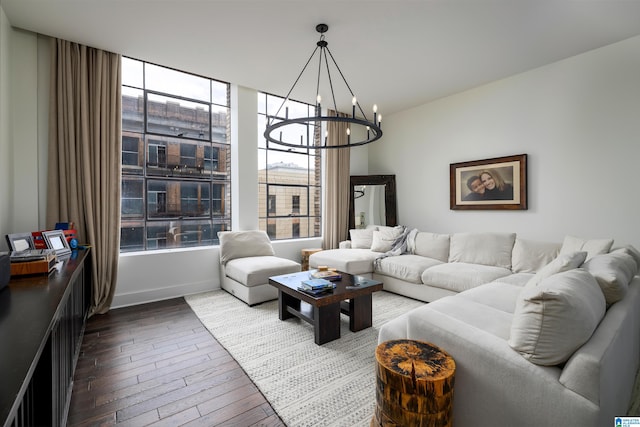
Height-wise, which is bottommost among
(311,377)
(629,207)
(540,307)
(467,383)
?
(311,377)

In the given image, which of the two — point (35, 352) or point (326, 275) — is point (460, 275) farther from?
point (35, 352)

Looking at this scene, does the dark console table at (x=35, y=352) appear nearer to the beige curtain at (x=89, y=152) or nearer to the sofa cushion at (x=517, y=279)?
the beige curtain at (x=89, y=152)

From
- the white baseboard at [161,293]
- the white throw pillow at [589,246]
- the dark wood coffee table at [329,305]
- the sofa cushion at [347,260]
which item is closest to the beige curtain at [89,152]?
the white baseboard at [161,293]

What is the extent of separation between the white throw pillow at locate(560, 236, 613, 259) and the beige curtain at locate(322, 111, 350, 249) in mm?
3269

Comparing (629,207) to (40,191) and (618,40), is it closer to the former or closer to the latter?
(618,40)

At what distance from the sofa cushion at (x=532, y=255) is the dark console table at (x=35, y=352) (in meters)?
4.07

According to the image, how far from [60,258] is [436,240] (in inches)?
168

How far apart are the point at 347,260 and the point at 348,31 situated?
8.92 feet

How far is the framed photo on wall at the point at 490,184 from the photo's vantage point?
155 inches

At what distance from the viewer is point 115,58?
11.2 ft

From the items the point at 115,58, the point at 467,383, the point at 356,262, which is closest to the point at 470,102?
the point at 356,262

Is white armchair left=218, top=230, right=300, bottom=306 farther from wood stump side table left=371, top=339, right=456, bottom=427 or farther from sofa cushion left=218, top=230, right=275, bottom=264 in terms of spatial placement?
wood stump side table left=371, top=339, right=456, bottom=427

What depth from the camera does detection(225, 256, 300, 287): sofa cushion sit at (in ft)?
11.3

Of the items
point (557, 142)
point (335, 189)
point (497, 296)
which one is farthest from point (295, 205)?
point (557, 142)
